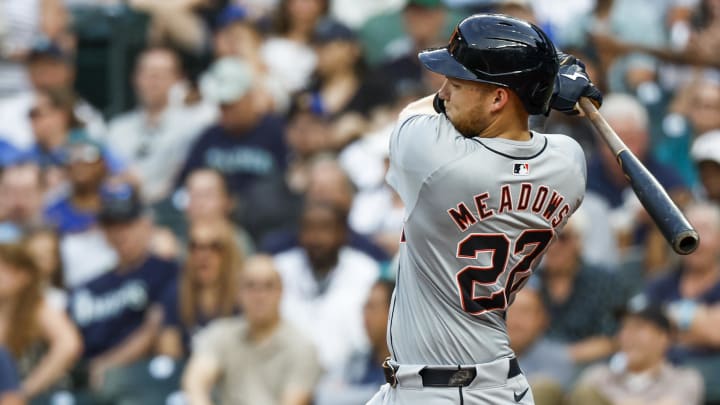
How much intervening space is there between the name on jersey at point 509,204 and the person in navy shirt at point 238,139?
16.9ft

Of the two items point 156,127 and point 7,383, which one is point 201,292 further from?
point 156,127

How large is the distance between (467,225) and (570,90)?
55 cm

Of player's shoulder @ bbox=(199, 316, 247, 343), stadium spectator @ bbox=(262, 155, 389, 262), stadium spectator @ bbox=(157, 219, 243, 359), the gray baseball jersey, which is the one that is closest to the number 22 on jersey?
the gray baseball jersey

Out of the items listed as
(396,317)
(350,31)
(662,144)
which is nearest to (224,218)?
(350,31)

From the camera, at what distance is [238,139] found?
916cm

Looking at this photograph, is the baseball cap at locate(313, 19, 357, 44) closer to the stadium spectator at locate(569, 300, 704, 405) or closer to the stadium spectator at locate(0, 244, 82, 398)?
the stadium spectator at locate(0, 244, 82, 398)

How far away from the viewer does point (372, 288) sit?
7.40 metres

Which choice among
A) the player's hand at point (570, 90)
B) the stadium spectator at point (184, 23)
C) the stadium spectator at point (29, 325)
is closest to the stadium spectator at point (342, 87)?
the stadium spectator at point (184, 23)

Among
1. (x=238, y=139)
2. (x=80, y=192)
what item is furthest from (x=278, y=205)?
(x=80, y=192)

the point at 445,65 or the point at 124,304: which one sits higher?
the point at 445,65

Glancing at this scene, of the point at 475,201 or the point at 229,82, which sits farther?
the point at 229,82

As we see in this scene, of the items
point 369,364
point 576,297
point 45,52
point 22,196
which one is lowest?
point 369,364

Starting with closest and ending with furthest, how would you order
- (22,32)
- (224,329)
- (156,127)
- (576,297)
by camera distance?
(576,297), (224,329), (156,127), (22,32)

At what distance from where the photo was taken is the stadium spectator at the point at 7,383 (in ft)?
23.8
